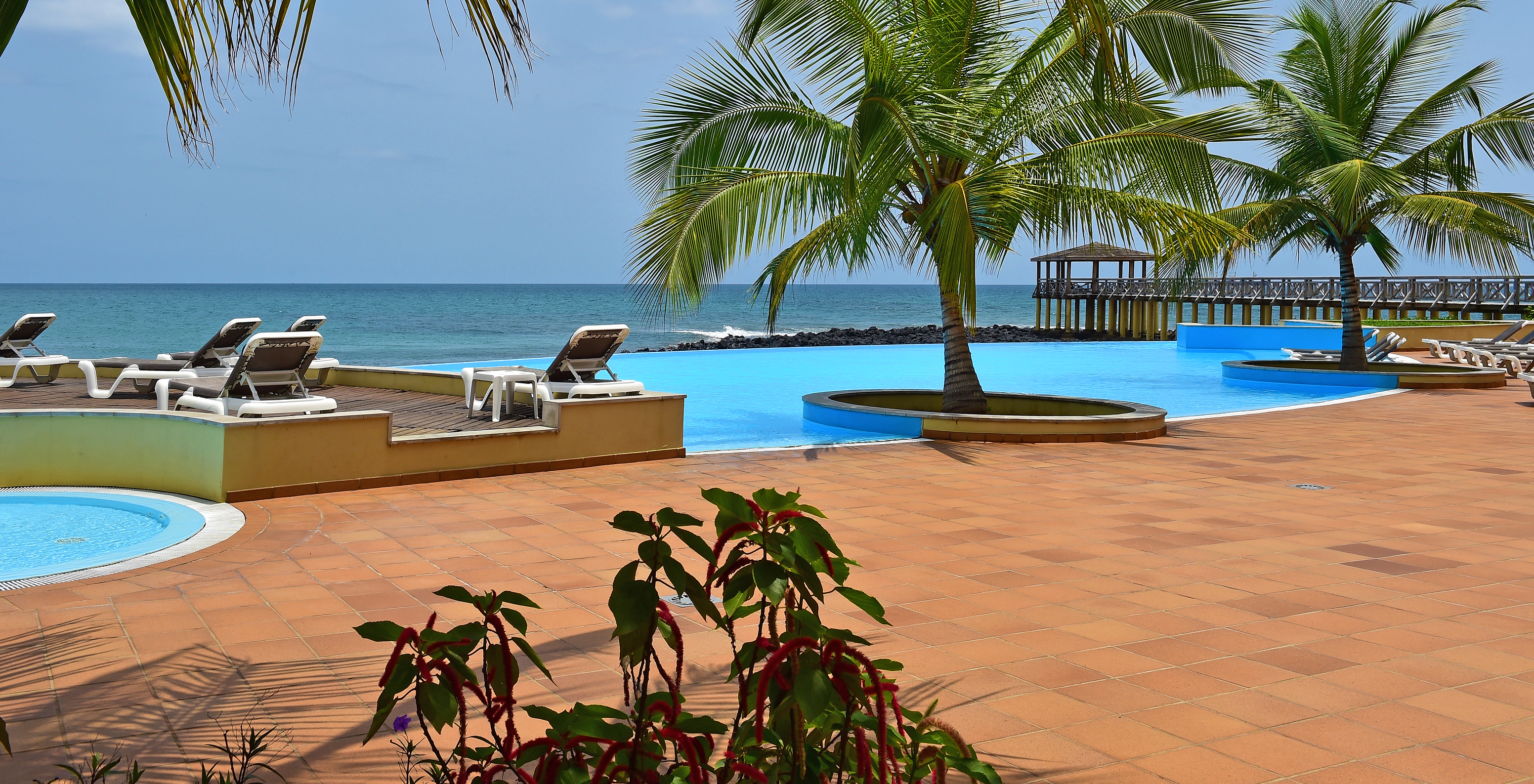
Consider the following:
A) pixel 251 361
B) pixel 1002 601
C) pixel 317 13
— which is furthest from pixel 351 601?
pixel 251 361

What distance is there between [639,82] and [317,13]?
Result: 6662 millimetres

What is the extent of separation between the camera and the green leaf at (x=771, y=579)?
1.17 m

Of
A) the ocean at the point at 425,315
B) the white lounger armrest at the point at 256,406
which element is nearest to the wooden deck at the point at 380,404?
the white lounger armrest at the point at 256,406

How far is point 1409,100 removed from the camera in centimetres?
1622

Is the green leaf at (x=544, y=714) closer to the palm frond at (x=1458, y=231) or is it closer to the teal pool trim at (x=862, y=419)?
the teal pool trim at (x=862, y=419)

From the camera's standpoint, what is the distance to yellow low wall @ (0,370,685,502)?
6754 mm

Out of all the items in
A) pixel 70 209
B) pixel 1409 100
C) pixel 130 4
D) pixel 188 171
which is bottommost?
pixel 188 171

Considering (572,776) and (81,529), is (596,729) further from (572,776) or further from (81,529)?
(81,529)

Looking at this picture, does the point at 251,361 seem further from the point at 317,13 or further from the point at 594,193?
the point at 317,13

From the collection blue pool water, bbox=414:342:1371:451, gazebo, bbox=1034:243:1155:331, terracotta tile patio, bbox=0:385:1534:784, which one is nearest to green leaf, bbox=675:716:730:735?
terracotta tile patio, bbox=0:385:1534:784

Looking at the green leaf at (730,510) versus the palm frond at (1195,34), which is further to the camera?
the palm frond at (1195,34)

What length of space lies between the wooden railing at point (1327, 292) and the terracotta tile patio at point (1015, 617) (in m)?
16.7

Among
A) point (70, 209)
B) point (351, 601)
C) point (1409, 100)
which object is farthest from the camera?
point (1409, 100)

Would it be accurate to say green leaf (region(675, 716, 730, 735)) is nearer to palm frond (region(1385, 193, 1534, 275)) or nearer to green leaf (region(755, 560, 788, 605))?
green leaf (region(755, 560, 788, 605))
